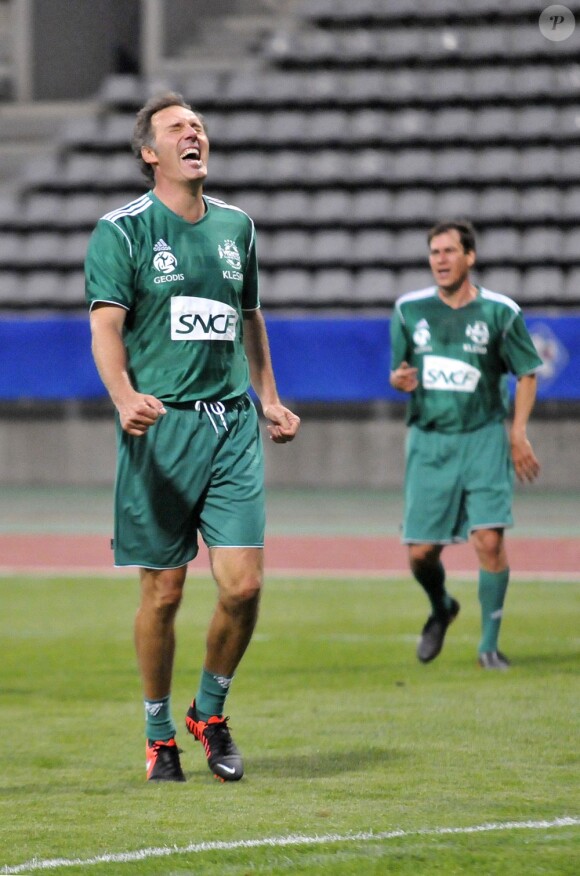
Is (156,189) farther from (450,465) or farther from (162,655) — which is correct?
(450,465)

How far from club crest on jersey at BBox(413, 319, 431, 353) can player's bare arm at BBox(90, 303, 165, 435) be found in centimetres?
339

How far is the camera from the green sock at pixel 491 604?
8.36 metres

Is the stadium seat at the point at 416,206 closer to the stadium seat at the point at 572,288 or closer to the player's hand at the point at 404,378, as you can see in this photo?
the stadium seat at the point at 572,288

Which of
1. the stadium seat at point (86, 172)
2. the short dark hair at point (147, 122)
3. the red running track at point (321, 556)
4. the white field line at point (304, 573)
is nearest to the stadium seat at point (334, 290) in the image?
the stadium seat at point (86, 172)

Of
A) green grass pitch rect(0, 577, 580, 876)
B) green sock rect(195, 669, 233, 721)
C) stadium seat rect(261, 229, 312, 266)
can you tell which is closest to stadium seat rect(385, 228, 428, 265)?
stadium seat rect(261, 229, 312, 266)

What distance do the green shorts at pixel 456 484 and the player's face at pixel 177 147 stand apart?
3.34 metres

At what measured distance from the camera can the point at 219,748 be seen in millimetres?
5613

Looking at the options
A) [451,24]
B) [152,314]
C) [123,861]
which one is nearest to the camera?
[123,861]

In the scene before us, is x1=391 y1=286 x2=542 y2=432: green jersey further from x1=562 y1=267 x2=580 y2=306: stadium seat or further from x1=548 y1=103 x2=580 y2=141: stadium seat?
x1=548 y1=103 x2=580 y2=141: stadium seat

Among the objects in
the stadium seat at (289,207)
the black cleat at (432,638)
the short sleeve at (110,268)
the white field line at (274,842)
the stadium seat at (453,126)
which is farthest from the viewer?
the stadium seat at (453,126)

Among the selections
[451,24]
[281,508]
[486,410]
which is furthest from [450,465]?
[451,24]

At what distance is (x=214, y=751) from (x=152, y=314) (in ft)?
5.02

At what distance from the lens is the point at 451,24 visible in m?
23.2

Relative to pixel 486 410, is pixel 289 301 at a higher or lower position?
lower
